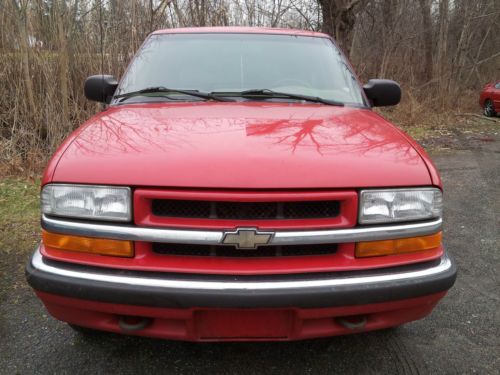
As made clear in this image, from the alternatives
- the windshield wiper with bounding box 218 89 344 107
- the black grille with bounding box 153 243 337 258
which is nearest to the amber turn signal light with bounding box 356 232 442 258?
the black grille with bounding box 153 243 337 258

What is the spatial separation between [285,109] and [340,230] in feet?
3.17

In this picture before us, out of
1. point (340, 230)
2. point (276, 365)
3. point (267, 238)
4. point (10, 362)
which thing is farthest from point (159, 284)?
point (10, 362)

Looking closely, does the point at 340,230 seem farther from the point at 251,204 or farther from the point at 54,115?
the point at 54,115

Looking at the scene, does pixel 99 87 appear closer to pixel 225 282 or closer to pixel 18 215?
pixel 18 215

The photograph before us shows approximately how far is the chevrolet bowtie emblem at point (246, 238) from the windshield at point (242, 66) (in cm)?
126

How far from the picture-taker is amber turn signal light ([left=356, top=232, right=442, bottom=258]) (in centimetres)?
176

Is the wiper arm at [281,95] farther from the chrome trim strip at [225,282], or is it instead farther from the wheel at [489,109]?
the wheel at [489,109]

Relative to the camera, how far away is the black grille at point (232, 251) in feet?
5.64

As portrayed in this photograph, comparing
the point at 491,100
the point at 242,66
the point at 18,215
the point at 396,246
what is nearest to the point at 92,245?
the point at 396,246

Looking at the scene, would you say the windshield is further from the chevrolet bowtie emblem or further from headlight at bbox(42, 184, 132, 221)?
the chevrolet bowtie emblem

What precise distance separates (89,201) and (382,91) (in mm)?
2328

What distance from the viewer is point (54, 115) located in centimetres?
600

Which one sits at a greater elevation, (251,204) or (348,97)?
(348,97)

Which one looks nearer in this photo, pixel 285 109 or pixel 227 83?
pixel 285 109
